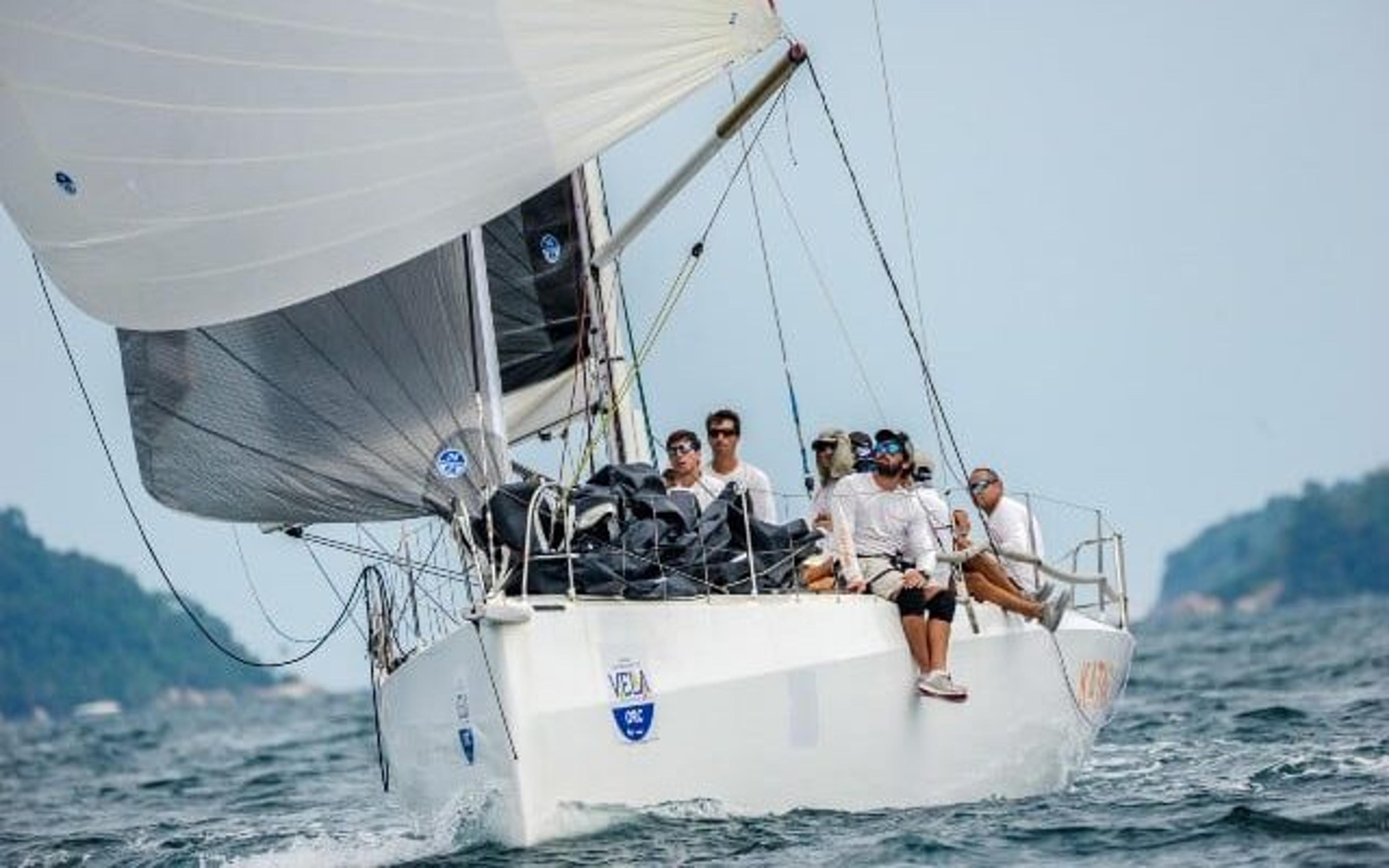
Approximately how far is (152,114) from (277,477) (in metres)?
2.01

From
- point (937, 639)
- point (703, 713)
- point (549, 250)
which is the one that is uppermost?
point (549, 250)

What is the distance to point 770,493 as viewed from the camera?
40.6 ft

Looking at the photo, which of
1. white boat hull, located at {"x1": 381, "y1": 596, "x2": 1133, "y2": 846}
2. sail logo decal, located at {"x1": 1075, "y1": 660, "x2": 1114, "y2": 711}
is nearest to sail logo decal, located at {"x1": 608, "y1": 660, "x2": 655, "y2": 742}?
white boat hull, located at {"x1": 381, "y1": 596, "x2": 1133, "y2": 846}

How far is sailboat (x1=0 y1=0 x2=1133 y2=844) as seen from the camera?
1078cm

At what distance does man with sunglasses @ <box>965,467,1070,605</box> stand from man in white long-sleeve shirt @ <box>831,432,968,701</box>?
41.3 inches

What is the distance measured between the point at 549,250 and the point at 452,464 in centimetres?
241

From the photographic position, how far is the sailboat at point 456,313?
10781 mm

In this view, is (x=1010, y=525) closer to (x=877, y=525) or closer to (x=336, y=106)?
(x=877, y=525)

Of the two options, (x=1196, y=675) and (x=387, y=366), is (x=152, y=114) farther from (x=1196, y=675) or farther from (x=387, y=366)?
(x=1196, y=675)

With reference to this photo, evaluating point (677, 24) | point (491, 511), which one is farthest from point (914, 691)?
point (677, 24)

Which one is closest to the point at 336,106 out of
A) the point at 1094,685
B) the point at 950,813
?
the point at 950,813

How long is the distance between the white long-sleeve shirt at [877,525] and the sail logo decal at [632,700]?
4.69ft

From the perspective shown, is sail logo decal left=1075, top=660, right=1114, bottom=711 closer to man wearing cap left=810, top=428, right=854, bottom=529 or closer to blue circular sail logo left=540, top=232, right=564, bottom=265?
man wearing cap left=810, top=428, right=854, bottom=529

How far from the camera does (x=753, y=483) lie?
41.1ft
